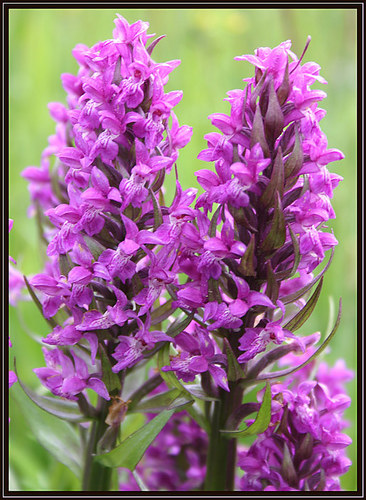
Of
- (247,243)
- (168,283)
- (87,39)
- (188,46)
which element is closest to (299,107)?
(247,243)

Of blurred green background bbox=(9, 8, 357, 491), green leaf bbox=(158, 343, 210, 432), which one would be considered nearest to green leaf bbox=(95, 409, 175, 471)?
green leaf bbox=(158, 343, 210, 432)

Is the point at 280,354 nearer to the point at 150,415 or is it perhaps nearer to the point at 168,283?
the point at 168,283

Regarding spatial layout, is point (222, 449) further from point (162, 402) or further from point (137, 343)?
point (137, 343)

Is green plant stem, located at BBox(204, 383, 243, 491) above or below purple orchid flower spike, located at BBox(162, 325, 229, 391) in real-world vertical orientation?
below

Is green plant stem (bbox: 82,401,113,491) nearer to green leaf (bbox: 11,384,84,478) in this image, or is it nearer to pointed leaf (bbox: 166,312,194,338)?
green leaf (bbox: 11,384,84,478)

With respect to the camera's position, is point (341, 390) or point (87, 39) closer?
point (341, 390)

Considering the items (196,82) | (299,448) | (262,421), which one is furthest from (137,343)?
(196,82)
